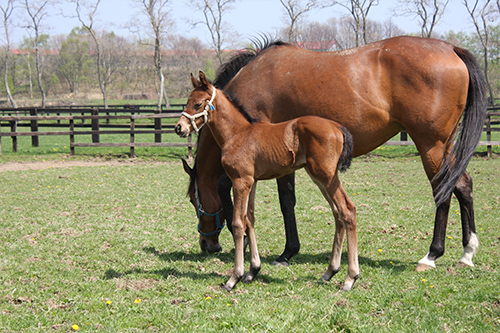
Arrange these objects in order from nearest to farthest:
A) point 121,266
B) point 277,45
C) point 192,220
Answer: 1. point 121,266
2. point 277,45
3. point 192,220

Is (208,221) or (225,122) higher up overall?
(225,122)

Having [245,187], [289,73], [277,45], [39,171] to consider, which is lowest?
[39,171]

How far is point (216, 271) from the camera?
4566mm

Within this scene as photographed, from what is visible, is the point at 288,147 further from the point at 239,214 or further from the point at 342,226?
the point at 342,226

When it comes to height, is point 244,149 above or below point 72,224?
above

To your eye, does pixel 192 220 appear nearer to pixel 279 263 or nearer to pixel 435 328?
pixel 279 263

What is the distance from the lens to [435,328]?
2982 mm

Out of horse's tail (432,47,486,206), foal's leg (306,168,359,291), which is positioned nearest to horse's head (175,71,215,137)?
foal's leg (306,168,359,291)

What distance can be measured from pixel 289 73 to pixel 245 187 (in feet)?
4.64

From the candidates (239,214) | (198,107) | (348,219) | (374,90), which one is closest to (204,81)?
(198,107)

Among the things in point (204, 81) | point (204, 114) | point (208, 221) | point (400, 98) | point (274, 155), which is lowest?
point (208, 221)

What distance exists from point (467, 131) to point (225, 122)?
2.58 meters

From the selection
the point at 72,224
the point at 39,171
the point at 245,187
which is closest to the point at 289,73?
the point at 245,187

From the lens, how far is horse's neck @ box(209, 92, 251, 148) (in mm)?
4316
